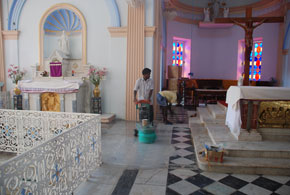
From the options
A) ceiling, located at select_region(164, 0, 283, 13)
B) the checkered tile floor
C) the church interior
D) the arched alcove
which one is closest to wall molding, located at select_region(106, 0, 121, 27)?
the church interior

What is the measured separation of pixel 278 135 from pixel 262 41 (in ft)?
28.3

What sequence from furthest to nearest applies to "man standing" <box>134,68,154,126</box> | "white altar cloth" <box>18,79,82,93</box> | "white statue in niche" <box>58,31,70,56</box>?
1. "white statue in niche" <box>58,31,70,56</box>
2. "white altar cloth" <box>18,79,82,93</box>
3. "man standing" <box>134,68,154,126</box>

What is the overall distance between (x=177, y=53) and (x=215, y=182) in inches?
430

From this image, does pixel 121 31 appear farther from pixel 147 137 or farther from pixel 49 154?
pixel 49 154

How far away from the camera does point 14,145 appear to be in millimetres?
4852

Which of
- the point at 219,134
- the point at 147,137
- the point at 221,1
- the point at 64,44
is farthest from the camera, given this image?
the point at 221,1

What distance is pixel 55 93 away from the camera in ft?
25.4

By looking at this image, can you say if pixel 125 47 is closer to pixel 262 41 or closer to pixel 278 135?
pixel 278 135

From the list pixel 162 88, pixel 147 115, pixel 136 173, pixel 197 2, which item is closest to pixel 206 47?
pixel 197 2

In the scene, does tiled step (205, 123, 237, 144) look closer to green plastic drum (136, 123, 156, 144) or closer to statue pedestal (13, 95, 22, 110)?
green plastic drum (136, 123, 156, 144)

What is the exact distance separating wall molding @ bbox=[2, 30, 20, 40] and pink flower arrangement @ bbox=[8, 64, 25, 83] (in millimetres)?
1031

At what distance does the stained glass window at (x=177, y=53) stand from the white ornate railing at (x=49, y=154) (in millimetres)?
10019

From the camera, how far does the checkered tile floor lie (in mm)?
3211

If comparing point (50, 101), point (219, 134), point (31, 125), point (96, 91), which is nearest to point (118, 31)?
point (96, 91)
